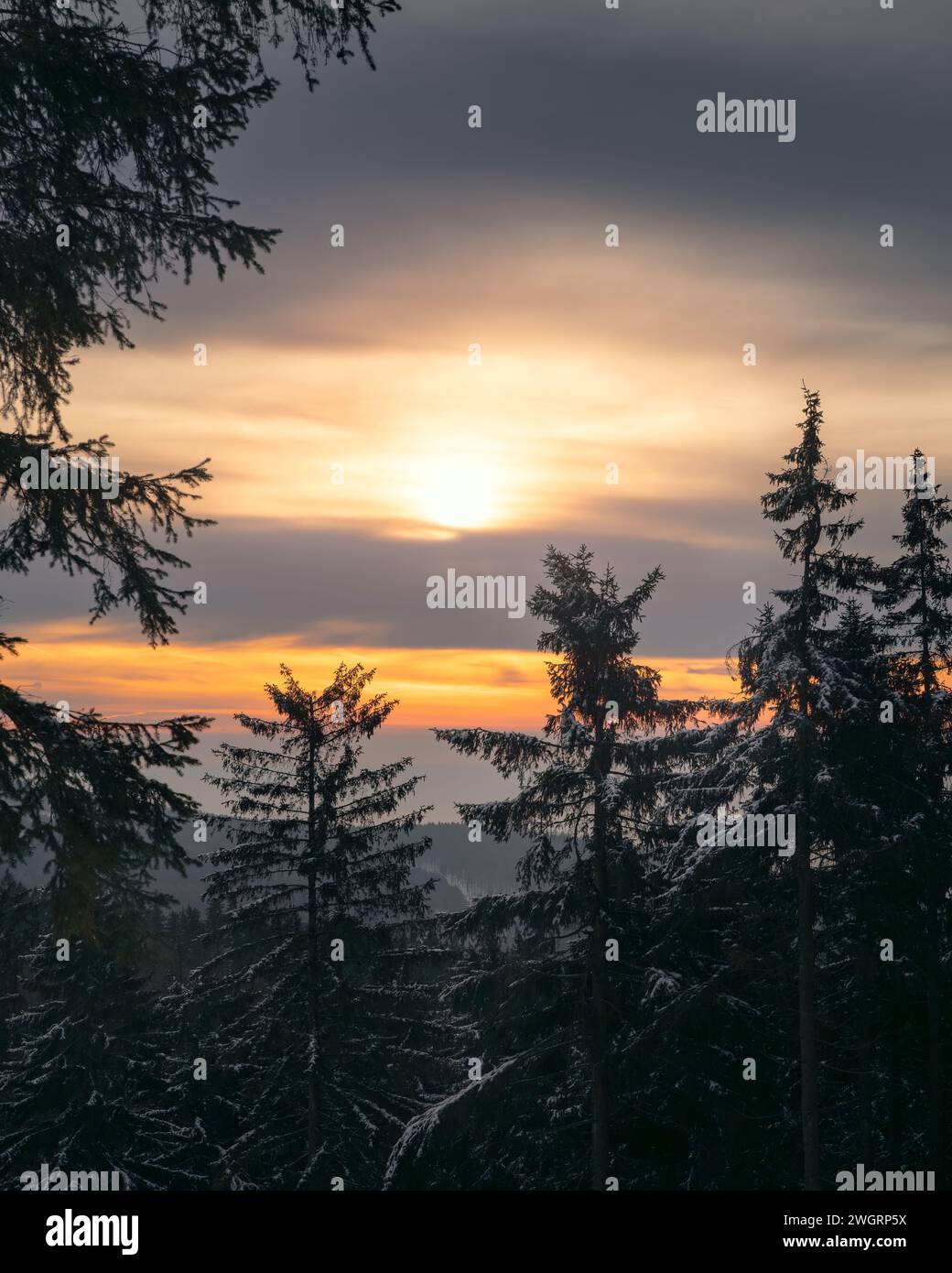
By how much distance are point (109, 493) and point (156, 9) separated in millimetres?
3818

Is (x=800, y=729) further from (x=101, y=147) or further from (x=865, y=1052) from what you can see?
(x=101, y=147)

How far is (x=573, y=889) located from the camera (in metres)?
20.7

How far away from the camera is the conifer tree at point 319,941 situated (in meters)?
25.8

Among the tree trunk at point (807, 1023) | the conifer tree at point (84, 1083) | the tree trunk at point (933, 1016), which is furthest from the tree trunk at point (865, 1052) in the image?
the conifer tree at point (84, 1083)

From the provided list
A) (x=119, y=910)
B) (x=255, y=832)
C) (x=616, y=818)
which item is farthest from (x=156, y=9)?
(x=255, y=832)

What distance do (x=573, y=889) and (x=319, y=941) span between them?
8208 millimetres

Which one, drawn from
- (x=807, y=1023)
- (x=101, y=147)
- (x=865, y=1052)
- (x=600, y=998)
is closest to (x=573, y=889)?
(x=600, y=998)

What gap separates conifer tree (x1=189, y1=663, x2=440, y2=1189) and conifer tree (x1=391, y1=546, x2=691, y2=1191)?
15.7ft

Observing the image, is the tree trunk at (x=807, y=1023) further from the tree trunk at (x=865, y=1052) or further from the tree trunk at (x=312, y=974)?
the tree trunk at (x=312, y=974)

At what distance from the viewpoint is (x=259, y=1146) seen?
1015 inches

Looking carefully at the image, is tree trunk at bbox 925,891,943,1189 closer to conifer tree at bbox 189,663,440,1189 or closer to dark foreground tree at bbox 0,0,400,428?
conifer tree at bbox 189,663,440,1189

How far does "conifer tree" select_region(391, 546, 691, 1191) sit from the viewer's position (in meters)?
20.7

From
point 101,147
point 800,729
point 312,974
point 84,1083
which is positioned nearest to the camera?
point 101,147
